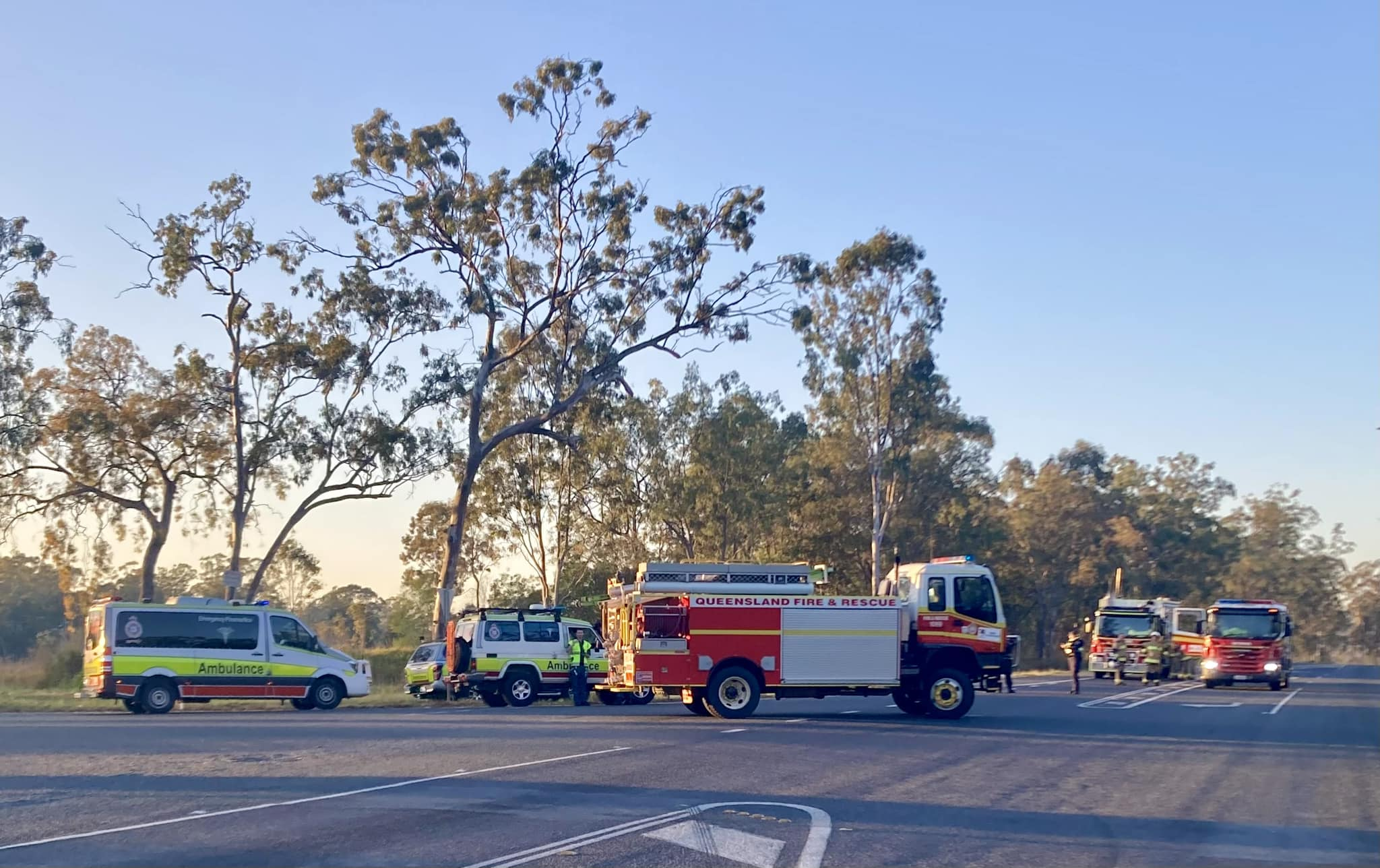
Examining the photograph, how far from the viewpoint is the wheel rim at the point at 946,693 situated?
73.0 feet

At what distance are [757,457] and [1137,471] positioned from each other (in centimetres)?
3947

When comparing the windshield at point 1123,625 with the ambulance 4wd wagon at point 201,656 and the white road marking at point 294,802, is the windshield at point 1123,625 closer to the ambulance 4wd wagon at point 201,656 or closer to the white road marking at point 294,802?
the ambulance 4wd wagon at point 201,656

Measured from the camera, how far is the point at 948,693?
22297 millimetres

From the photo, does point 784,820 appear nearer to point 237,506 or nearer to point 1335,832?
point 1335,832

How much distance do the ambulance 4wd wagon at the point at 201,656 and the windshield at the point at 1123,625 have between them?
2834 centimetres

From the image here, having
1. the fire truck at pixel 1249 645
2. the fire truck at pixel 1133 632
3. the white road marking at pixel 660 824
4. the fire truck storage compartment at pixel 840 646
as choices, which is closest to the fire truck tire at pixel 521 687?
the fire truck storage compartment at pixel 840 646

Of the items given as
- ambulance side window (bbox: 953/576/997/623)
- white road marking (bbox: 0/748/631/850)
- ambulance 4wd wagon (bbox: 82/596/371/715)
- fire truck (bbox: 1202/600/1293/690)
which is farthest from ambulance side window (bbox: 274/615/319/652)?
fire truck (bbox: 1202/600/1293/690)

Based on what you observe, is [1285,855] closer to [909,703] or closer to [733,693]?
[733,693]

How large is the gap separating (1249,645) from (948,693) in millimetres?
19311

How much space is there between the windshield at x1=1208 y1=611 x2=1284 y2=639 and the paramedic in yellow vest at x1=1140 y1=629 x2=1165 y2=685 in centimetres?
323

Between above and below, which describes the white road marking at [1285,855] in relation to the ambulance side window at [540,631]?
below

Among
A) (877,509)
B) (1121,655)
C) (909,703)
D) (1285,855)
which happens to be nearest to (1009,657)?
(909,703)

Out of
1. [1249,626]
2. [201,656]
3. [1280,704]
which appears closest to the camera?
[201,656]

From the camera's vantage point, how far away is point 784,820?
10930 millimetres
